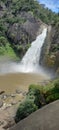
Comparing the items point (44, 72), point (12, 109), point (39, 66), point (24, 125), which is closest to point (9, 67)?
point (39, 66)

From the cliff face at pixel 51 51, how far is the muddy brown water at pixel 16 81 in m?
3.27

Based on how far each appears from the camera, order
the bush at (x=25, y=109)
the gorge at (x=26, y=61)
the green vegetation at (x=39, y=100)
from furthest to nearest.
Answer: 1. the gorge at (x=26, y=61)
2. the bush at (x=25, y=109)
3. the green vegetation at (x=39, y=100)

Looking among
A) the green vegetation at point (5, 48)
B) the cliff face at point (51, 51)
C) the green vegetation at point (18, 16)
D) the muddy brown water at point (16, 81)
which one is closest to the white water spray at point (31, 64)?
the cliff face at point (51, 51)

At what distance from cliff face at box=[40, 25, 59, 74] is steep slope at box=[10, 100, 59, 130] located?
28197 millimetres

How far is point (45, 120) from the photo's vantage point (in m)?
15.0

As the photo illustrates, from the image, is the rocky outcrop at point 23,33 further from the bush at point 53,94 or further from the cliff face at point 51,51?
the bush at point 53,94

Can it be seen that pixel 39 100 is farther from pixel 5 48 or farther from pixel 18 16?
pixel 18 16

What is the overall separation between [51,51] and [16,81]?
448 inches

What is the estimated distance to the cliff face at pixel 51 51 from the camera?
4706cm

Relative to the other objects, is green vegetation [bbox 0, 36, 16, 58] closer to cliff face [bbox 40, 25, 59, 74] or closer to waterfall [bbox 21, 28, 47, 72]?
waterfall [bbox 21, 28, 47, 72]

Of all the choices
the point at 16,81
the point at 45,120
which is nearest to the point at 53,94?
the point at 45,120

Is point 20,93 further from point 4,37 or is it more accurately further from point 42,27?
point 4,37

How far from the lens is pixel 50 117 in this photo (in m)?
15.0

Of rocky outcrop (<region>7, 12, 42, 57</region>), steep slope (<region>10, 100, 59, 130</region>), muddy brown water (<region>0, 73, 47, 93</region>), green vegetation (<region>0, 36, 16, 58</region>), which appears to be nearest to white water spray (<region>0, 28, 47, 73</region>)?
muddy brown water (<region>0, 73, 47, 93</region>)
